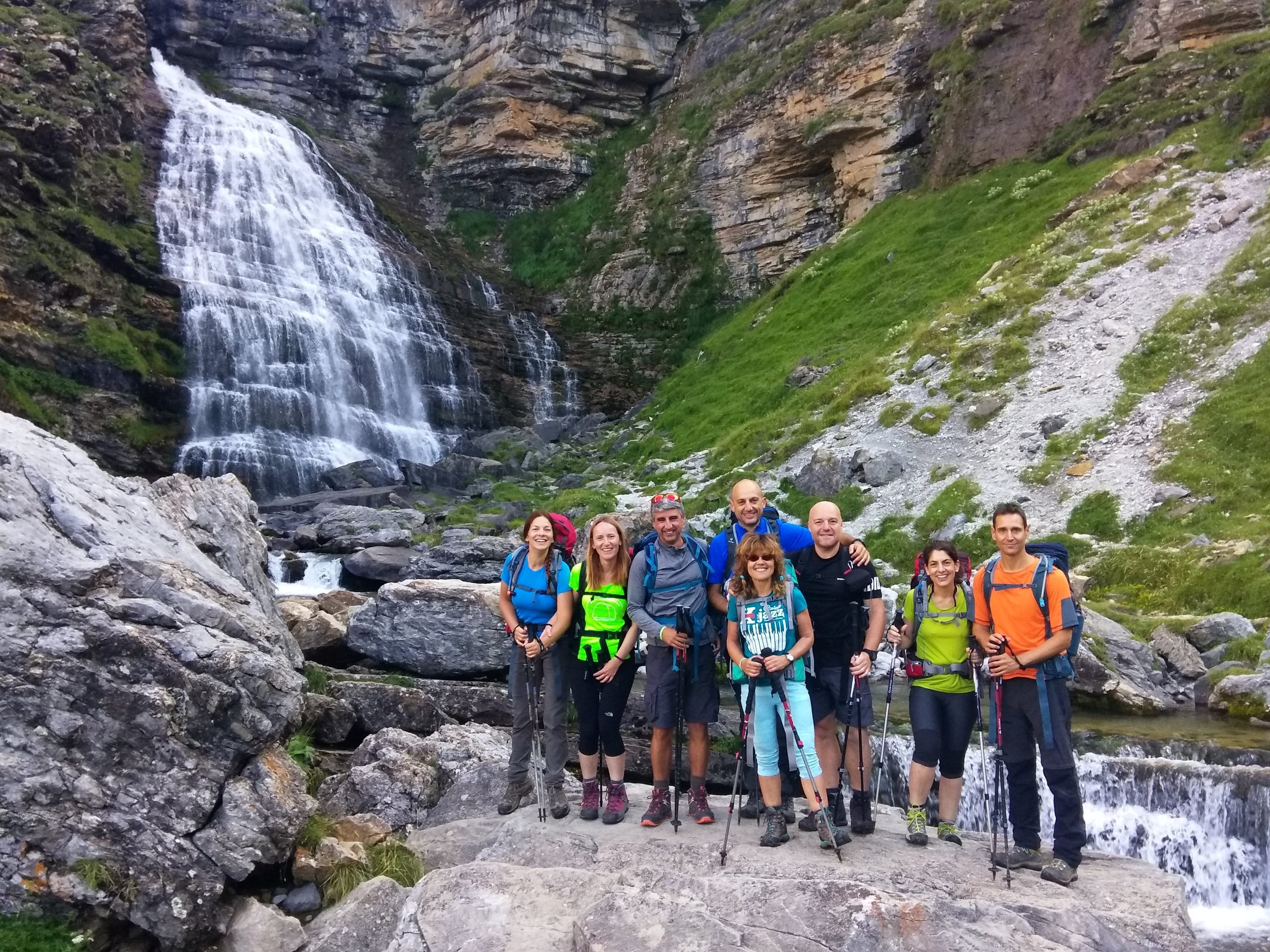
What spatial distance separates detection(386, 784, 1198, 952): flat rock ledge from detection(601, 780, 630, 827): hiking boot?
311 millimetres

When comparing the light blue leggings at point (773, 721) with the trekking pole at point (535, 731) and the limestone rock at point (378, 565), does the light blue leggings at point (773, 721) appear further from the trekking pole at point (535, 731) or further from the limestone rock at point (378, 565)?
the limestone rock at point (378, 565)

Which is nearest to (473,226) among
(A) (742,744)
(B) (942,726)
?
(A) (742,744)

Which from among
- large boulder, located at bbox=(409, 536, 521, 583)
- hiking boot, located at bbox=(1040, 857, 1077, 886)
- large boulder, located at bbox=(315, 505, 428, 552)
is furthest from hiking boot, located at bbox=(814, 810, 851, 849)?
large boulder, located at bbox=(315, 505, 428, 552)

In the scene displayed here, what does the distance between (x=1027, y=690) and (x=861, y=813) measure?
5.07 feet

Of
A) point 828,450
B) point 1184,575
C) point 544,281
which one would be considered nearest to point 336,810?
point 1184,575

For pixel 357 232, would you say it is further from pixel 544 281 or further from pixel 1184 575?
pixel 1184 575

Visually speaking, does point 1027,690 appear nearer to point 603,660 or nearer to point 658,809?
point 658,809

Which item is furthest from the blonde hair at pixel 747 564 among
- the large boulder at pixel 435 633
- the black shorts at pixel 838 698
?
the large boulder at pixel 435 633

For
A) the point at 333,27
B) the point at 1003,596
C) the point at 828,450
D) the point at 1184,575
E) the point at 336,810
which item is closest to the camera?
the point at 1003,596

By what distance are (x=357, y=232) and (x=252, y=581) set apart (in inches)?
1305

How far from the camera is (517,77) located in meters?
50.8

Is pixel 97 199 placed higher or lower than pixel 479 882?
higher

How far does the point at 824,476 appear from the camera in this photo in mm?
20109

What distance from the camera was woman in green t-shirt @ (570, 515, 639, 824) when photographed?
6703 mm
